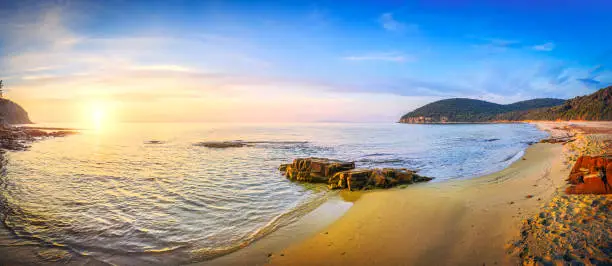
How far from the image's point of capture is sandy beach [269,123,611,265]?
6.41m

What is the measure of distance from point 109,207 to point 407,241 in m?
12.3

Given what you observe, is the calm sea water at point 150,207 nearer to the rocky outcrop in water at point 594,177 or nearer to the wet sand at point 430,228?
the wet sand at point 430,228

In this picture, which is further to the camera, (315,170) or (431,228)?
(315,170)

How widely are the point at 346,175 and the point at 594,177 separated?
10006 millimetres

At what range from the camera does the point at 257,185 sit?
16.0 meters

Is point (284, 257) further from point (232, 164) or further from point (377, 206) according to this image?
point (232, 164)

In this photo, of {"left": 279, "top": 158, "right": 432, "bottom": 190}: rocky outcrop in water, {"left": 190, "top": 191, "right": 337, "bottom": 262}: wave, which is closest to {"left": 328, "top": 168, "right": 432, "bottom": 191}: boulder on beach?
{"left": 279, "top": 158, "right": 432, "bottom": 190}: rocky outcrop in water

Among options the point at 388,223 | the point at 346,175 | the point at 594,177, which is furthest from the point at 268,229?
the point at 594,177

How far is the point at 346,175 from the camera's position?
15.5 metres

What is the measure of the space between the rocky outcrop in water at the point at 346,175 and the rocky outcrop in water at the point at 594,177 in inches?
274

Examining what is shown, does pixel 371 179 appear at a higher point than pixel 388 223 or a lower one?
higher

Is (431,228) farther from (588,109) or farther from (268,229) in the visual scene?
(588,109)

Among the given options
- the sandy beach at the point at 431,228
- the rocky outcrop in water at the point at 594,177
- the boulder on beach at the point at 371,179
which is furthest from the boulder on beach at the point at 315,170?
the rocky outcrop in water at the point at 594,177

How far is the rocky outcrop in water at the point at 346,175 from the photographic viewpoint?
49.1 feet
